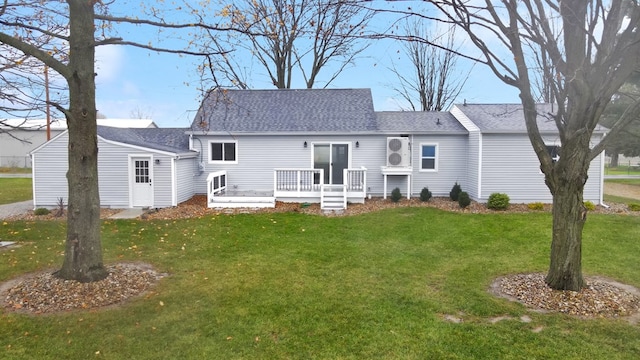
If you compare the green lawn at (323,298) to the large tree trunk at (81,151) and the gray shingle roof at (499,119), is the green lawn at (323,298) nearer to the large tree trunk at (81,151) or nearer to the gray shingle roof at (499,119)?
the large tree trunk at (81,151)

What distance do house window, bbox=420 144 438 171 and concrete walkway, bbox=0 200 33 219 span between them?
14.0 m

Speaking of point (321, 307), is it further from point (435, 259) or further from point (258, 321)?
point (435, 259)

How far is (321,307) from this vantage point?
511cm

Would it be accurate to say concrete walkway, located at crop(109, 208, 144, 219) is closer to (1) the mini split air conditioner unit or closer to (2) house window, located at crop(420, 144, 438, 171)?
(1) the mini split air conditioner unit

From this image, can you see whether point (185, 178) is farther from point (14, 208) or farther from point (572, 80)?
point (572, 80)

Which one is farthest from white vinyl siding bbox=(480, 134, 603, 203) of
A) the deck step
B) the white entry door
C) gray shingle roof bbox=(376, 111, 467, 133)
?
the white entry door

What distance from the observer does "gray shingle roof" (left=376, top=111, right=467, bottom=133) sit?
1512 centimetres

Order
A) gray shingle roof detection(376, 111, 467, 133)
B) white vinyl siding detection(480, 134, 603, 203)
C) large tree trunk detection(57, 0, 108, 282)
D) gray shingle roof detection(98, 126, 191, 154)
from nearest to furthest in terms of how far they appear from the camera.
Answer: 1. large tree trunk detection(57, 0, 108, 282)
2. white vinyl siding detection(480, 134, 603, 203)
3. gray shingle roof detection(376, 111, 467, 133)
4. gray shingle roof detection(98, 126, 191, 154)

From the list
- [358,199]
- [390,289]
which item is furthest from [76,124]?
[358,199]

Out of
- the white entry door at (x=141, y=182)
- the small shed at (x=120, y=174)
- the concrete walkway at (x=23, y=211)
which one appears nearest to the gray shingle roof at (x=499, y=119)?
the small shed at (x=120, y=174)

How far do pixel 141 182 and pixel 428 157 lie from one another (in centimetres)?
1038

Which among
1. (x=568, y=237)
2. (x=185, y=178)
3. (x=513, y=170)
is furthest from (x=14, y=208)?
(x=513, y=170)

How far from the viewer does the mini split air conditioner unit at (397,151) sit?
1468 centimetres

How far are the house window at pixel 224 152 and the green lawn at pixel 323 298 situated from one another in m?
5.44
